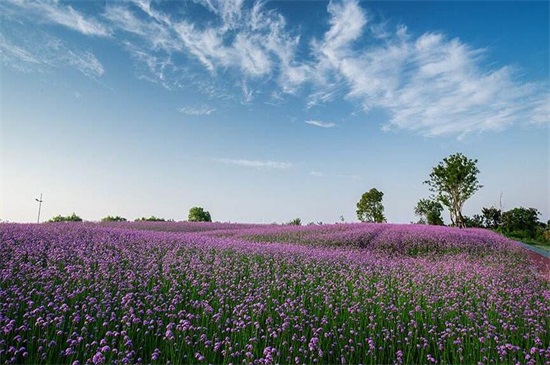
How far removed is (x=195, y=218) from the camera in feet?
134

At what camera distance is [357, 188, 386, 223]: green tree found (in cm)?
4312

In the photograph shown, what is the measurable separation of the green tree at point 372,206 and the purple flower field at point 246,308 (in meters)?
30.8

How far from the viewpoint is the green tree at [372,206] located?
4312 centimetres

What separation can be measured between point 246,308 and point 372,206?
39.6 metres

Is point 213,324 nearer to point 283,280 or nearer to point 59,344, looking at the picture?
point 59,344

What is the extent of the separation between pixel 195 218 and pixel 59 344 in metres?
37.1

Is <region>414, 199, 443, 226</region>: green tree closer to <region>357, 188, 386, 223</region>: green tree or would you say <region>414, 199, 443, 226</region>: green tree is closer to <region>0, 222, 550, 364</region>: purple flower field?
<region>357, 188, 386, 223</region>: green tree

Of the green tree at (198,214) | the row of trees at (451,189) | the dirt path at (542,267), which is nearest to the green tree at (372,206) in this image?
the row of trees at (451,189)

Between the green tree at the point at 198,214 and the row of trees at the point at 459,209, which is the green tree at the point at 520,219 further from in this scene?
the green tree at the point at 198,214

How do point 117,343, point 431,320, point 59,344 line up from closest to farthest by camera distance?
point 59,344
point 117,343
point 431,320

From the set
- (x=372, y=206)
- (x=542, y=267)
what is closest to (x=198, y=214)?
(x=372, y=206)

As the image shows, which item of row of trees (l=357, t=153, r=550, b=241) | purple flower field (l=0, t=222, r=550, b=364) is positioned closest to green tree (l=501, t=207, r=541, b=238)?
row of trees (l=357, t=153, r=550, b=241)

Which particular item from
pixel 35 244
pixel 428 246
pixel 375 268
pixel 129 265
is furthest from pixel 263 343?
pixel 428 246

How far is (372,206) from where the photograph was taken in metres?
43.4
